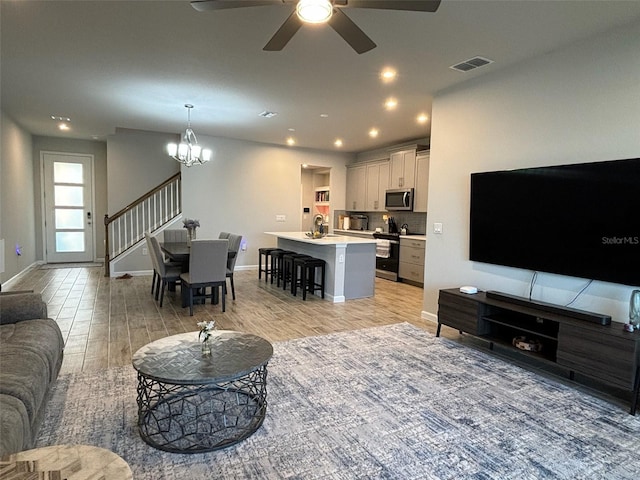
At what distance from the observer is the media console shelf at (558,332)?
8.43 feet

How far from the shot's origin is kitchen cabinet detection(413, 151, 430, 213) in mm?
7043

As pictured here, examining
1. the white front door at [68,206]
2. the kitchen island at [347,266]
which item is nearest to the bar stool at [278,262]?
the kitchen island at [347,266]

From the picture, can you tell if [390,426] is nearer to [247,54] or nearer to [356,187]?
[247,54]

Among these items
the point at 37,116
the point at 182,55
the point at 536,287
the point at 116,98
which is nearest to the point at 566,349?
the point at 536,287

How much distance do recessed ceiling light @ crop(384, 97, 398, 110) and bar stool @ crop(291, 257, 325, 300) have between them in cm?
251

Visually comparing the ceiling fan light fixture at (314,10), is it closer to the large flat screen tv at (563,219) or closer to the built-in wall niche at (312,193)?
the large flat screen tv at (563,219)

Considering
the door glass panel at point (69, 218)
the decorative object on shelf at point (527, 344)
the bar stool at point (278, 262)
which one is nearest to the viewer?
the decorative object on shelf at point (527, 344)

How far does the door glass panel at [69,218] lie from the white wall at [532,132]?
8.38m

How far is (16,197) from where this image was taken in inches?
257

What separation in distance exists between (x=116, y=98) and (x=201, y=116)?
4.30 ft

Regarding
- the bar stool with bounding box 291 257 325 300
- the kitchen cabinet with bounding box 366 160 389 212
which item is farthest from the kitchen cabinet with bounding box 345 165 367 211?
the bar stool with bounding box 291 257 325 300

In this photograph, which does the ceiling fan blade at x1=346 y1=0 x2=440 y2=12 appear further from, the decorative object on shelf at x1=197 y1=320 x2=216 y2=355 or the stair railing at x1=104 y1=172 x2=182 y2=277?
the stair railing at x1=104 y1=172 x2=182 y2=277

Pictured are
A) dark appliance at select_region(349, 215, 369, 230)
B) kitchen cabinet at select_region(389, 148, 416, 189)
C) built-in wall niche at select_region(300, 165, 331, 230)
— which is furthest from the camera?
built-in wall niche at select_region(300, 165, 331, 230)

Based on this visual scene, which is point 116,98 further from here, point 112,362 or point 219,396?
point 219,396
